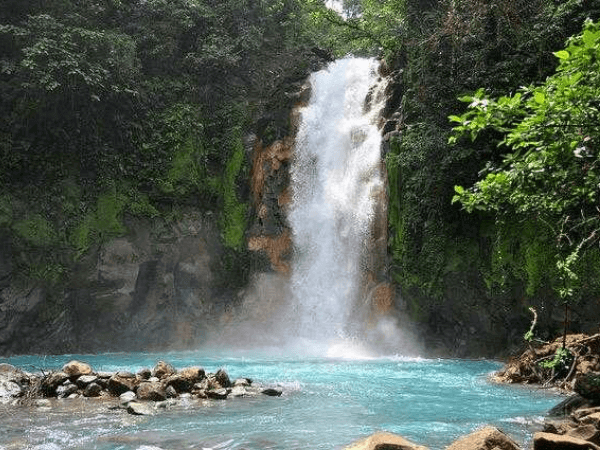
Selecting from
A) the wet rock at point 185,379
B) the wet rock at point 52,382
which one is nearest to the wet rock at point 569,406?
the wet rock at point 185,379

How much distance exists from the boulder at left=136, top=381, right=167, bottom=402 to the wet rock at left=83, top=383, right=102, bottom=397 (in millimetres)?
776

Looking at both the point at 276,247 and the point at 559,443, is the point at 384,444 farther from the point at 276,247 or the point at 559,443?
the point at 276,247

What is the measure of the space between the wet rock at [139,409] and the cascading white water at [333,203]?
10898mm

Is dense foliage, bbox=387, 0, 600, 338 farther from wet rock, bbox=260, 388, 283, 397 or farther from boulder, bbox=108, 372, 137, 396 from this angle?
boulder, bbox=108, 372, 137, 396

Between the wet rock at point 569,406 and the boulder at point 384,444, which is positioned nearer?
the boulder at point 384,444

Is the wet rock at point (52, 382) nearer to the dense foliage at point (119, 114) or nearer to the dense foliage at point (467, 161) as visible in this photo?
the dense foliage at point (119, 114)

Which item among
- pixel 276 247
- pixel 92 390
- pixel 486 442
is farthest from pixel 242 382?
pixel 276 247

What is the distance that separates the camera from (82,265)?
18672 mm

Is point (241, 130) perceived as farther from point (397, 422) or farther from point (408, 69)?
point (397, 422)

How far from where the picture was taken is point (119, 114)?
2083 cm

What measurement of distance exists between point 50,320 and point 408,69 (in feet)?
46.7

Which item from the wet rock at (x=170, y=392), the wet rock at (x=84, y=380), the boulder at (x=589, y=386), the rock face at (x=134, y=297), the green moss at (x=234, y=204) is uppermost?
the green moss at (x=234, y=204)

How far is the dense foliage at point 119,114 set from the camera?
1833 cm

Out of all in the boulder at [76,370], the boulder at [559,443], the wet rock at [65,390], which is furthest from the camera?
the boulder at [76,370]
